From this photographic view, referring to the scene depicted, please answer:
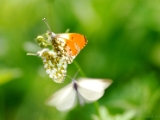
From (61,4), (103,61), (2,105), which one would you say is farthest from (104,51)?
(2,105)

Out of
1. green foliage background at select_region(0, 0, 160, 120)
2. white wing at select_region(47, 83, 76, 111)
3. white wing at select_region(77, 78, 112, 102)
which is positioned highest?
white wing at select_region(77, 78, 112, 102)

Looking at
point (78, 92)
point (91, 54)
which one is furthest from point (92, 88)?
point (91, 54)

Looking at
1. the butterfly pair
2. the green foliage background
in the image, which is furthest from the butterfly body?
→ the green foliage background

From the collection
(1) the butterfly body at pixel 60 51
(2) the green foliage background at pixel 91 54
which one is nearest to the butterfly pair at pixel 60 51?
(1) the butterfly body at pixel 60 51

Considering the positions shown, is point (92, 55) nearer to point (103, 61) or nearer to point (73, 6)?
point (103, 61)

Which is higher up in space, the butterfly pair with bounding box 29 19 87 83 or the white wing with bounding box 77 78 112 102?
the butterfly pair with bounding box 29 19 87 83

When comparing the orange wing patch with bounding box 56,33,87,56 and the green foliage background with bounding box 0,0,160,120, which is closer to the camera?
the orange wing patch with bounding box 56,33,87,56

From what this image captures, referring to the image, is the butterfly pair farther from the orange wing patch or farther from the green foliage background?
the green foliage background

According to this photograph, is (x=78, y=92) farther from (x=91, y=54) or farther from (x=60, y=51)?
(x=91, y=54)
